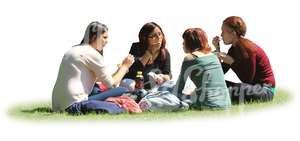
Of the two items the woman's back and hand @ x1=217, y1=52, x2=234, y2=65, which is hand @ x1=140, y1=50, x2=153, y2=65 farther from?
the woman's back

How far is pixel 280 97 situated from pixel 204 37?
2.50 m

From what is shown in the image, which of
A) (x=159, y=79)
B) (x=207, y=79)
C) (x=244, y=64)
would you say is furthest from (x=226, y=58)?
(x=207, y=79)

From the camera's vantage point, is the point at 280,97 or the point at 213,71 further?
the point at 280,97

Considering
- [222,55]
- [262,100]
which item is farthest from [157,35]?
[262,100]

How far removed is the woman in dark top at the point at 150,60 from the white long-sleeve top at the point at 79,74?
4.88 feet

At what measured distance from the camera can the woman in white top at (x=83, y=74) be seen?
11695 millimetres

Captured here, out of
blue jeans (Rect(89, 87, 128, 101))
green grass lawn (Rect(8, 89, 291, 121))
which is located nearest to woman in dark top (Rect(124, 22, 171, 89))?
blue jeans (Rect(89, 87, 128, 101))

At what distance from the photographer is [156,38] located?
13016mm

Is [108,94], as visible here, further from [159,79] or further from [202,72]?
[202,72]

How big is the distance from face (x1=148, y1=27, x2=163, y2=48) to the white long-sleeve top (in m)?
1.43

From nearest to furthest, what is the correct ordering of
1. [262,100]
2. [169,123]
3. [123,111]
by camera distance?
[169,123] → [123,111] → [262,100]

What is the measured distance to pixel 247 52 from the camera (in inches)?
508

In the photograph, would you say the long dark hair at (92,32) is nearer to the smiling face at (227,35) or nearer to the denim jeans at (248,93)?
the smiling face at (227,35)

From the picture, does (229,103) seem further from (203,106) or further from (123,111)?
(123,111)
